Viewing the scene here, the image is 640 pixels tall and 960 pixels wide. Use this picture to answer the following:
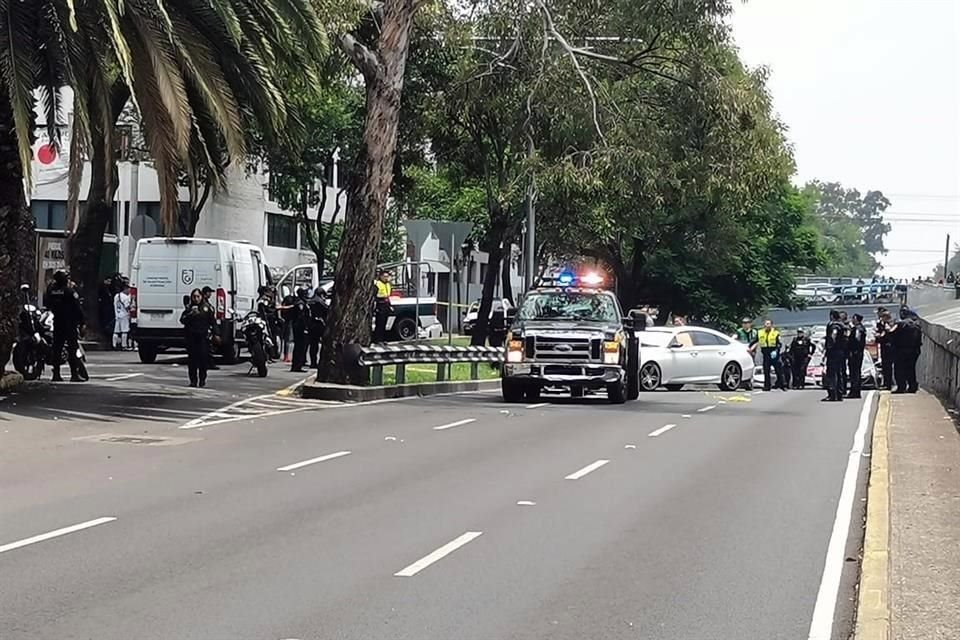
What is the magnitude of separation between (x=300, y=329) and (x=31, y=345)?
7420mm

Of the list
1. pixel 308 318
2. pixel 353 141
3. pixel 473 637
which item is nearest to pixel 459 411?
pixel 308 318

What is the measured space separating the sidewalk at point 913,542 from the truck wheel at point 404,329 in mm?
26070

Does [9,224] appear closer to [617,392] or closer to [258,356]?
[258,356]

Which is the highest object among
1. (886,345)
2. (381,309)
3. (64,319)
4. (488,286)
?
(488,286)

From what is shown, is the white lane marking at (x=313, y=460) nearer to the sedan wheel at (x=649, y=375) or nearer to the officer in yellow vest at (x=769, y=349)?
the sedan wheel at (x=649, y=375)

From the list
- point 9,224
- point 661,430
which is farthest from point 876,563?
point 9,224

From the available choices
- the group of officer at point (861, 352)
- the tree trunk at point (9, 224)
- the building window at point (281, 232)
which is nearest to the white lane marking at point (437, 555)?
the tree trunk at point (9, 224)

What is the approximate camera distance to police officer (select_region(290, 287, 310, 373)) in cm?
2844

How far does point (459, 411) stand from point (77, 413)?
5835 mm

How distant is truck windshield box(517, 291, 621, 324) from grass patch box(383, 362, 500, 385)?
2.96 metres

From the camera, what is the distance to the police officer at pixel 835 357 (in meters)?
27.1

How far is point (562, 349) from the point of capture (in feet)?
76.5

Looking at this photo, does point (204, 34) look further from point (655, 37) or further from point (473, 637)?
point (473, 637)

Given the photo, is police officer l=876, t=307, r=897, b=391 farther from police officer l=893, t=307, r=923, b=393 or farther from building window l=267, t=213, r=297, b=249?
building window l=267, t=213, r=297, b=249
